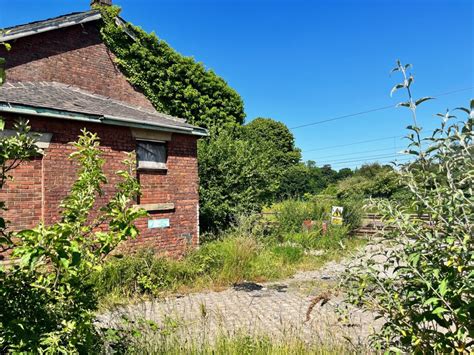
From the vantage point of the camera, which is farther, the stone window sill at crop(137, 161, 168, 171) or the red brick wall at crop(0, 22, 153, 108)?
the red brick wall at crop(0, 22, 153, 108)

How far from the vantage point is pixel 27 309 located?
2309 millimetres

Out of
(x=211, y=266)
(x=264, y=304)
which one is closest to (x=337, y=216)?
(x=211, y=266)

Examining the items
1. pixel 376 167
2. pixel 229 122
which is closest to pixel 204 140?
pixel 229 122

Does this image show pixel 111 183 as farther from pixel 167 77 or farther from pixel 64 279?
pixel 167 77

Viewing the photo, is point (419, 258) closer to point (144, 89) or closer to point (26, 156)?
point (26, 156)

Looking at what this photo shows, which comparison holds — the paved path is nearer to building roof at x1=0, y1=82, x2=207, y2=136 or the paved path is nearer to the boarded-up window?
the boarded-up window

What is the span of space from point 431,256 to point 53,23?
12.3 meters

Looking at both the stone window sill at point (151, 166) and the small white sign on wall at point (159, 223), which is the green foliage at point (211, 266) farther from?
the stone window sill at point (151, 166)

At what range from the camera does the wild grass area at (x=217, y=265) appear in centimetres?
729

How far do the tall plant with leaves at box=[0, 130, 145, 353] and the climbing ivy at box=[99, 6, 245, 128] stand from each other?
11791mm

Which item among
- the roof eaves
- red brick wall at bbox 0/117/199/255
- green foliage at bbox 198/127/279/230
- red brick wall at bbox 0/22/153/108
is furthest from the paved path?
red brick wall at bbox 0/22/153/108

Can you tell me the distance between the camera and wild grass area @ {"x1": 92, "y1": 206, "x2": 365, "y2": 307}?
7.29 m

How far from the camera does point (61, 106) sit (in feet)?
26.9

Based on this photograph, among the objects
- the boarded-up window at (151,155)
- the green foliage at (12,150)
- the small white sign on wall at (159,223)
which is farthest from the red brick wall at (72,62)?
the green foliage at (12,150)
